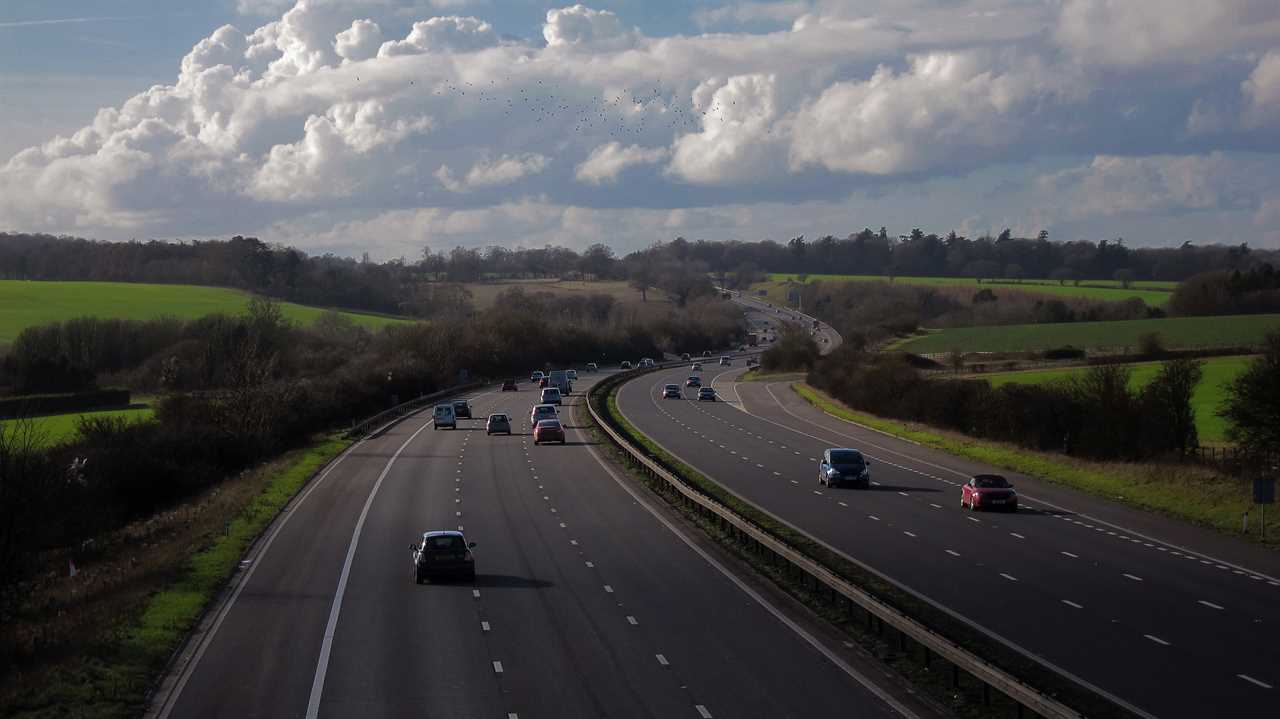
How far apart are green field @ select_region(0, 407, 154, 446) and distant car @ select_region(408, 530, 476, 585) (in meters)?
41.8

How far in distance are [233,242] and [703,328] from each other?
7329 cm

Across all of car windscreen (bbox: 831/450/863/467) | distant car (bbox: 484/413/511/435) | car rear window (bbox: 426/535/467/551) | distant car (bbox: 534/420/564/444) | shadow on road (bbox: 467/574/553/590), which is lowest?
distant car (bbox: 484/413/511/435)

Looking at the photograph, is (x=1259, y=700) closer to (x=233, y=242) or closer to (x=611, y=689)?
(x=611, y=689)

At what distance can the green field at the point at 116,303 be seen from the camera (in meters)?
126

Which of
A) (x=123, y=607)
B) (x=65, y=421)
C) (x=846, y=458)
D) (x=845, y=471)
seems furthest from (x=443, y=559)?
(x=65, y=421)

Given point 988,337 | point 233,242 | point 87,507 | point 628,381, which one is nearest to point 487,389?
point 628,381

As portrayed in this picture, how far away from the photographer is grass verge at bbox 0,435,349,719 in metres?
17.6

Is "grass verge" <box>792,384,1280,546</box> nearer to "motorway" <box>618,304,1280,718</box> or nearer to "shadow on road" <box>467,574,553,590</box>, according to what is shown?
"motorway" <box>618,304,1280,718</box>

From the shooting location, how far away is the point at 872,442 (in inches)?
2442

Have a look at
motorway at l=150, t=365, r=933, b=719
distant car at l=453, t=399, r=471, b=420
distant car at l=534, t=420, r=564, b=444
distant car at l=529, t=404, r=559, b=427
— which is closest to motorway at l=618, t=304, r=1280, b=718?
motorway at l=150, t=365, r=933, b=719

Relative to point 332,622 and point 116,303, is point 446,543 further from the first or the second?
point 116,303

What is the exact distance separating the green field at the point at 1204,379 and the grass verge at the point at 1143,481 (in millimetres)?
10725

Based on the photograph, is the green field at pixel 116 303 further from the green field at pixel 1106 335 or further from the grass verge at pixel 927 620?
the grass verge at pixel 927 620

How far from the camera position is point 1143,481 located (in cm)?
4159
